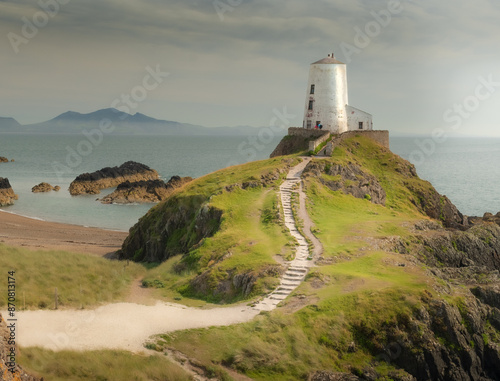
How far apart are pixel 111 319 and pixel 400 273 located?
15868 mm

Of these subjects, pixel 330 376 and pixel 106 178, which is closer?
pixel 330 376

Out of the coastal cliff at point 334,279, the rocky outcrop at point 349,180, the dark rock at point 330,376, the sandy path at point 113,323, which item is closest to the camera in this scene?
the dark rock at point 330,376

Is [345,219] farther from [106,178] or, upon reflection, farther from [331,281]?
[106,178]

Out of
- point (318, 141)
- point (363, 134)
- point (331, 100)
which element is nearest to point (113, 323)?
point (318, 141)

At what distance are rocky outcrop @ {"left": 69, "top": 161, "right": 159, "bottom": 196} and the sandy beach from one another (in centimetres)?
2984

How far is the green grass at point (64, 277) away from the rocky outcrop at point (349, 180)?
20.6m

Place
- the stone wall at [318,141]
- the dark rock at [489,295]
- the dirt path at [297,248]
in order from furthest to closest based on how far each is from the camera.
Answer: the stone wall at [318,141]
the dark rock at [489,295]
the dirt path at [297,248]

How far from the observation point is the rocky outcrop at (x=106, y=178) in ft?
372

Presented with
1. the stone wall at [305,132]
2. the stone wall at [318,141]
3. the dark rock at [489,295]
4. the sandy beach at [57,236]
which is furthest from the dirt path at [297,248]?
the sandy beach at [57,236]

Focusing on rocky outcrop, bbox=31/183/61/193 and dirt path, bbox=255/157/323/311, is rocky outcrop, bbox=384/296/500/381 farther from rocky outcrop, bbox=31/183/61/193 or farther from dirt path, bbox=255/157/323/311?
rocky outcrop, bbox=31/183/61/193

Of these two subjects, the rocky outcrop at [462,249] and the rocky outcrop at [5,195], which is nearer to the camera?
the rocky outcrop at [462,249]

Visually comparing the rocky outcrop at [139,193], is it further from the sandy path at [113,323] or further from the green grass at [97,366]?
the green grass at [97,366]

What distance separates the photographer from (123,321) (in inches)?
1083

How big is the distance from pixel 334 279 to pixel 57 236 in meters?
48.2
